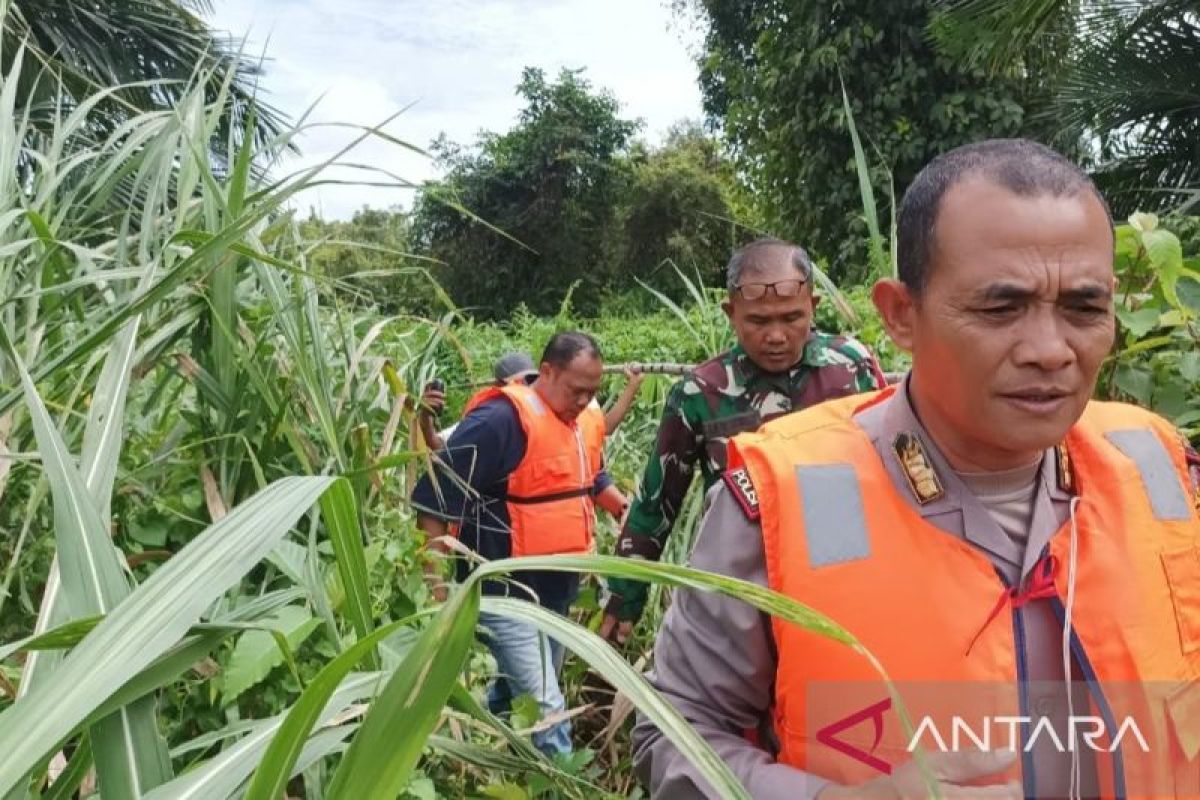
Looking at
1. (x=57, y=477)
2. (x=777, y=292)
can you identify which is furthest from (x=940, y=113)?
(x=57, y=477)

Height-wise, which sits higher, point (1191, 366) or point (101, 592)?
point (101, 592)

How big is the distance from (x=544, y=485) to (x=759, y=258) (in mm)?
1483

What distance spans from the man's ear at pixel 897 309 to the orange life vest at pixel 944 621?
0.17 m

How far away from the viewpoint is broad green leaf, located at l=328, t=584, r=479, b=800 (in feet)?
2.04

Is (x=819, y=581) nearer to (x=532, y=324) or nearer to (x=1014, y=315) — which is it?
(x=1014, y=315)

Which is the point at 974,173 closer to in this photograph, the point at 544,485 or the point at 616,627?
the point at 616,627

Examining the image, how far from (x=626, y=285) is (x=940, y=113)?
1406cm

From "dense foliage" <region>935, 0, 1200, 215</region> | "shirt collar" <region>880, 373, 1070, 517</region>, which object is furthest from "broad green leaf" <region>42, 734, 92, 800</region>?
"dense foliage" <region>935, 0, 1200, 215</region>

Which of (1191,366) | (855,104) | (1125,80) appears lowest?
(1191,366)

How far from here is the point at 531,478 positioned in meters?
3.96

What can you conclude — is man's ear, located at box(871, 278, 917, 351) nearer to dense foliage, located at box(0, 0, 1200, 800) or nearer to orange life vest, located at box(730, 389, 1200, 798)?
orange life vest, located at box(730, 389, 1200, 798)

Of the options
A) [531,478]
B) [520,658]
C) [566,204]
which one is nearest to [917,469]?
[520,658]

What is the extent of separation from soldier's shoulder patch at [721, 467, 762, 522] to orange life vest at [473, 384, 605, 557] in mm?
2737

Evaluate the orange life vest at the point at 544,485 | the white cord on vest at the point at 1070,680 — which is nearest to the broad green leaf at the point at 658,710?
the white cord on vest at the point at 1070,680
